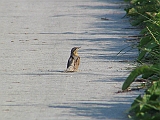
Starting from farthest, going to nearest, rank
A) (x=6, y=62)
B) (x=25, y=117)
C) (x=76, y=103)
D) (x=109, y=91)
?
(x=6, y=62), (x=109, y=91), (x=76, y=103), (x=25, y=117)

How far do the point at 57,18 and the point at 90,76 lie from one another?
8132 millimetres

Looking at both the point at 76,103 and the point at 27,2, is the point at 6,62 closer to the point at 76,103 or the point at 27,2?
the point at 76,103

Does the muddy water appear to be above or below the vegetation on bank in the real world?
below

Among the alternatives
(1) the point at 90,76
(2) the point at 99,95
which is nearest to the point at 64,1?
(1) the point at 90,76

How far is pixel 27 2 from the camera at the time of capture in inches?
927

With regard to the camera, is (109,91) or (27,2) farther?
(27,2)

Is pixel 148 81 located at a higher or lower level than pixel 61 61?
higher

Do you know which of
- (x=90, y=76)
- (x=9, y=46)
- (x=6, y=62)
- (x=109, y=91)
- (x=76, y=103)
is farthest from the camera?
(x=9, y=46)

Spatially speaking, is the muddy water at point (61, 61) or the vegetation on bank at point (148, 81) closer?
the vegetation on bank at point (148, 81)

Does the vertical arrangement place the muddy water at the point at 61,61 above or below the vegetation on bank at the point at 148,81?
below

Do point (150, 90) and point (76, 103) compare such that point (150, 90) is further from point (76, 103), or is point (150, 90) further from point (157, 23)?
point (157, 23)

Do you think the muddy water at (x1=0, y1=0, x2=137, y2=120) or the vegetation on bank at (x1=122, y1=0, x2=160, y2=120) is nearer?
the vegetation on bank at (x1=122, y1=0, x2=160, y2=120)

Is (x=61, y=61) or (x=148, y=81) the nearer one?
(x=148, y=81)

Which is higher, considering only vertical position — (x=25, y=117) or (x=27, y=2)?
(x=25, y=117)
